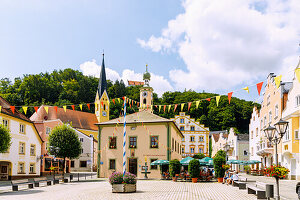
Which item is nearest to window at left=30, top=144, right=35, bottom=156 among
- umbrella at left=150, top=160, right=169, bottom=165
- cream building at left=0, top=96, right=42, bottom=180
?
cream building at left=0, top=96, right=42, bottom=180

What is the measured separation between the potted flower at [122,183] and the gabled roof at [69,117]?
5322 centimetres

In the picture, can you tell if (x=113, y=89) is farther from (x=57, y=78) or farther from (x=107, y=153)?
(x=107, y=153)

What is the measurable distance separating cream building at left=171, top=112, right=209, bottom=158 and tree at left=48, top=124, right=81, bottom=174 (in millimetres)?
44120

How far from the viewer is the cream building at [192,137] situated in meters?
74.4

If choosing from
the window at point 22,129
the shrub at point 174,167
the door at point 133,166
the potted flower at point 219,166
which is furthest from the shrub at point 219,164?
the window at point 22,129

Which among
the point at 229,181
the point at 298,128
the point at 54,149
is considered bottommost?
the point at 229,181

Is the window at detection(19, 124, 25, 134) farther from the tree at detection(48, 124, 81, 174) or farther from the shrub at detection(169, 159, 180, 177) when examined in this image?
the shrub at detection(169, 159, 180, 177)

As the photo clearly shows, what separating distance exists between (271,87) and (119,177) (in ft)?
78.6

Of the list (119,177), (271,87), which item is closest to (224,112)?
(271,87)

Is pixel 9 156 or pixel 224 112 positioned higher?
pixel 224 112

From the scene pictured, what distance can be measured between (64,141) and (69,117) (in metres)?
43.9

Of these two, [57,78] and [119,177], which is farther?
[57,78]

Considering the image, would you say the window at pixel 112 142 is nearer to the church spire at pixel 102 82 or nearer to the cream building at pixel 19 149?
the cream building at pixel 19 149

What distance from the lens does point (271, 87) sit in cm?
3641
